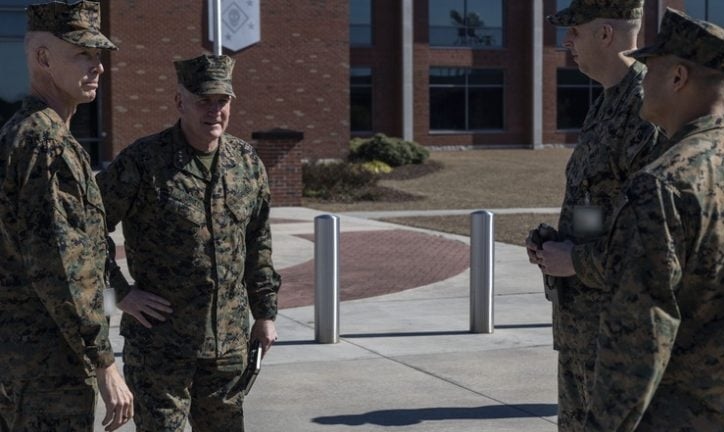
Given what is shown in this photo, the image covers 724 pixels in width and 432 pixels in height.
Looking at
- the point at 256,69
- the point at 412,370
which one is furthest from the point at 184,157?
the point at 256,69

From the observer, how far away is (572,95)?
46.2 m

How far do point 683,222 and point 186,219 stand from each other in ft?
7.38

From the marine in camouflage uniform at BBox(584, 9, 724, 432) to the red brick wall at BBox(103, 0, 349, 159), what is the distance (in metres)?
29.6

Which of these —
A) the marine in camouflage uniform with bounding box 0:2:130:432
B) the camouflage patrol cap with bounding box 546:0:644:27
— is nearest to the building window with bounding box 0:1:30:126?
the camouflage patrol cap with bounding box 546:0:644:27

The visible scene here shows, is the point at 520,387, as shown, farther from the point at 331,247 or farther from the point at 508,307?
the point at 508,307

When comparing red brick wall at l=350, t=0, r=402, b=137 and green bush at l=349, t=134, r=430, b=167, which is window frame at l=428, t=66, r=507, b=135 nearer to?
red brick wall at l=350, t=0, r=402, b=137

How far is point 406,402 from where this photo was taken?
745 cm

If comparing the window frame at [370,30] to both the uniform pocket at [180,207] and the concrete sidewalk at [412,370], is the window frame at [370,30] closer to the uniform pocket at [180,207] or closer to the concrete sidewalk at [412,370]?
the concrete sidewalk at [412,370]

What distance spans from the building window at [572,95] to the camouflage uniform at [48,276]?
142 feet

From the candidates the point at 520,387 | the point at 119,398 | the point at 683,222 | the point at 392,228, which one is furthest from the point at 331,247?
the point at 392,228

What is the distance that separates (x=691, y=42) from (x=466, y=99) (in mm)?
41742

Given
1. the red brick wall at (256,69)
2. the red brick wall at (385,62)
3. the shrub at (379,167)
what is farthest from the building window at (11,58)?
the red brick wall at (385,62)

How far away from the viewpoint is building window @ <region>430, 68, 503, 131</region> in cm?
4372

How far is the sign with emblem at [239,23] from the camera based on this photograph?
27.5 metres
